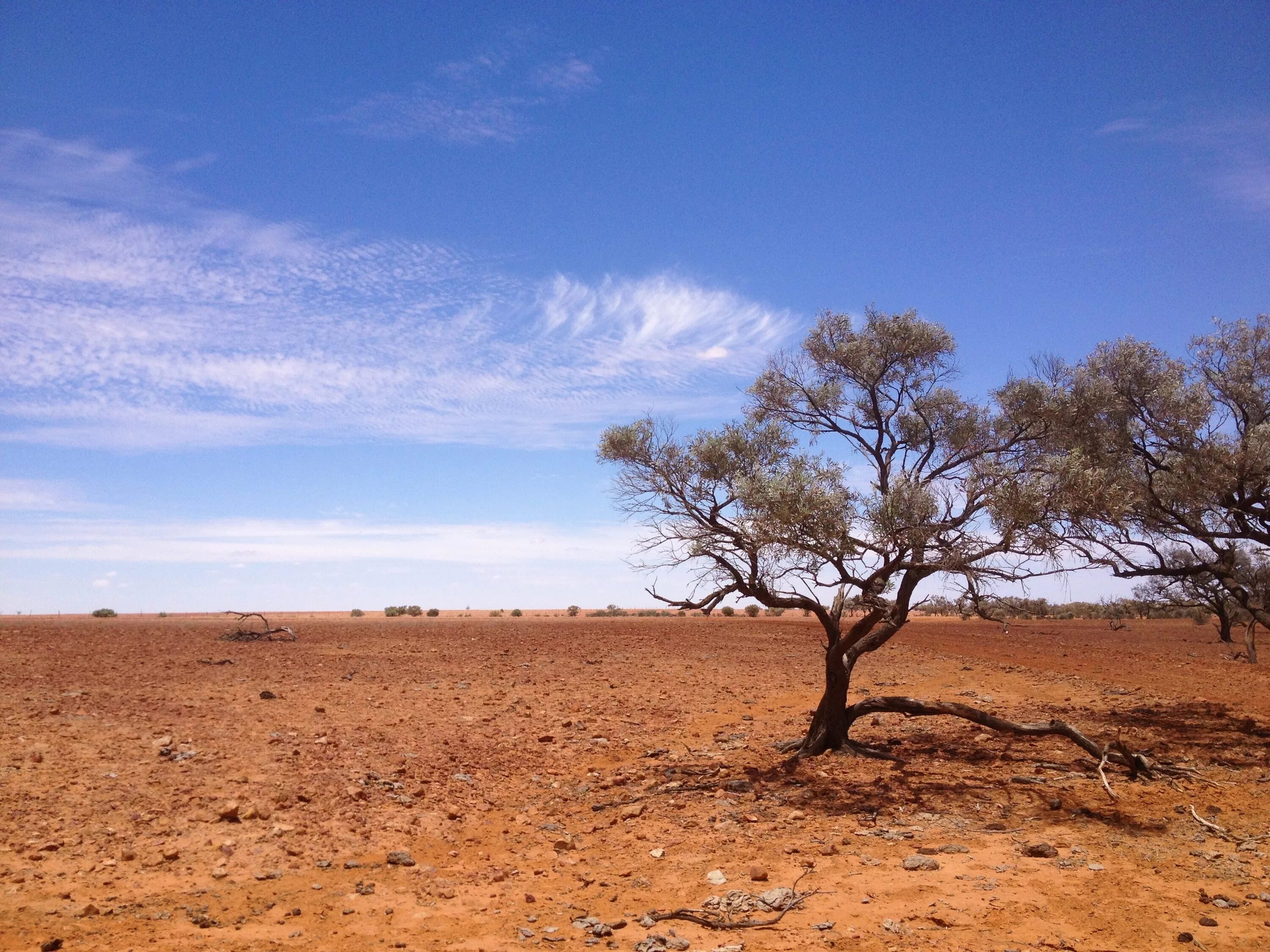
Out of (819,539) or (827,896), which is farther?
(819,539)

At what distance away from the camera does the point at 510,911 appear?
26.1 feet

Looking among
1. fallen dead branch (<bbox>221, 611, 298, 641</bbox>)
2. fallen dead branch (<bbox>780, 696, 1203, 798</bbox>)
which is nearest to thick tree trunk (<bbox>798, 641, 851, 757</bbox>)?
fallen dead branch (<bbox>780, 696, 1203, 798</bbox>)

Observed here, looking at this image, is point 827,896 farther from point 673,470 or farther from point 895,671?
point 895,671

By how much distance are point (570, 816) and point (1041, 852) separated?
18.2 feet

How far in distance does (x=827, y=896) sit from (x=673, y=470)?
6859 mm

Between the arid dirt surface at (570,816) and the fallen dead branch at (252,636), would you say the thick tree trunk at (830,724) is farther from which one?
the fallen dead branch at (252,636)

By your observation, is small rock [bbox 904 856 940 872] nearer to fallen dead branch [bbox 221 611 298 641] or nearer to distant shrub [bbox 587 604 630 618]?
fallen dead branch [bbox 221 611 298 641]

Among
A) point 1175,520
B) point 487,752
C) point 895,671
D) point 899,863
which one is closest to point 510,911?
point 899,863

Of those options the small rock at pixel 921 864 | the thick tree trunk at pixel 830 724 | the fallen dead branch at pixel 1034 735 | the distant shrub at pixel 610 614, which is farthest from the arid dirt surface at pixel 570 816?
the distant shrub at pixel 610 614

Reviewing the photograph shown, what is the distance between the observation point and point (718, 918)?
25.1ft

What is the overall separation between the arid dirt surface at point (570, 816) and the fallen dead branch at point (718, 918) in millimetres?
75

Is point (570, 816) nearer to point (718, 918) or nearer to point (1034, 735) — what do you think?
point (718, 918)

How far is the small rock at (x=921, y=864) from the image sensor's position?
28.5 ft

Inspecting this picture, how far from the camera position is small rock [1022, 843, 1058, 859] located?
8.95 meters
